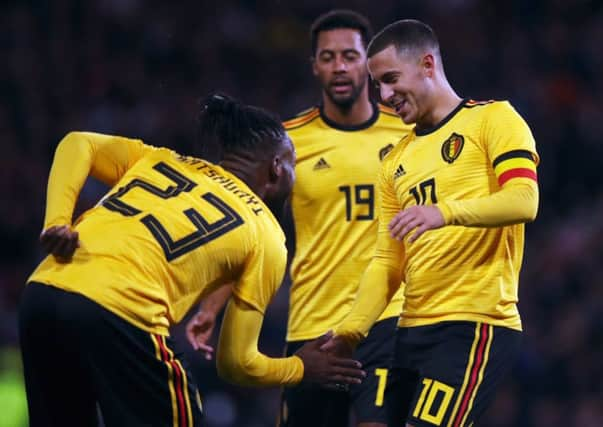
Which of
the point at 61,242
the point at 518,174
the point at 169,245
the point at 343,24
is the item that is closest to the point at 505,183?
the point at 518,174

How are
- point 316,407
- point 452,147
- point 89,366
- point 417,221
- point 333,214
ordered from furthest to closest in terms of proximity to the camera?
1. point 333,214
2. point 316,407
3. point 452,147
4. point 417,221
5. point 89,366

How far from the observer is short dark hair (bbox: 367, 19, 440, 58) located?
5352 millimetres

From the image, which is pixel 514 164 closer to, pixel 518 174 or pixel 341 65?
pixel 518 174

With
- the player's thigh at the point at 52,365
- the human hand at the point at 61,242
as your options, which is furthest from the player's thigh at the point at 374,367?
the human hand at the point at 61,242

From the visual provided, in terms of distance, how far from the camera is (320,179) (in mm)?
6496

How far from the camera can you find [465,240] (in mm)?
5129

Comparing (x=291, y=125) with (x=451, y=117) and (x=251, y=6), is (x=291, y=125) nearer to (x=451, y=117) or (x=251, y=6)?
(x=451, y=117)

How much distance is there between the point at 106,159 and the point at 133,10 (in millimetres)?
9618

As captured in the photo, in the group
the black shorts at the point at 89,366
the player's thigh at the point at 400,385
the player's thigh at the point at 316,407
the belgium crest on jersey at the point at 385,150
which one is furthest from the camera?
the belgium crest on jersey at the point at 385,150

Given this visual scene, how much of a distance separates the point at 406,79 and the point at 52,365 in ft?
6.50

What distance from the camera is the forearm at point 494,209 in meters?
4.72

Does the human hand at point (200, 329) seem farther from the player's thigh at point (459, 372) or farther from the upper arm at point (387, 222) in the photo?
the player's thigh at point (459, 372)

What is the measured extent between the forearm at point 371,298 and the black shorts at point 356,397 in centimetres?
39

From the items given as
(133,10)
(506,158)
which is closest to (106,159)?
(506,158)
